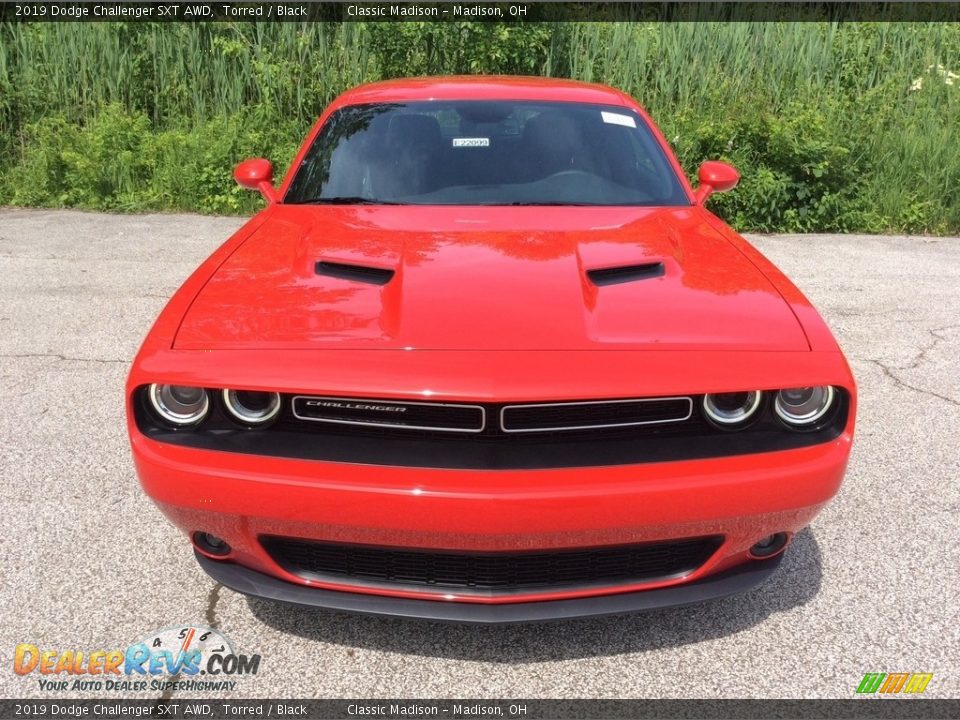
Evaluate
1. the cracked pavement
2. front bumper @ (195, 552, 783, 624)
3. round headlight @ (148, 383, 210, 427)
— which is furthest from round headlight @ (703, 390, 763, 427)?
round headlight @ (148, 383, 210, 427)

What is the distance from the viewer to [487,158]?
128 inches

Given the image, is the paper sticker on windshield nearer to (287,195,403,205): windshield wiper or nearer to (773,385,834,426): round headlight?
(287,195,403,205): windshield wiper

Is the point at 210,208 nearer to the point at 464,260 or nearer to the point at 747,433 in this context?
the point at 464,260

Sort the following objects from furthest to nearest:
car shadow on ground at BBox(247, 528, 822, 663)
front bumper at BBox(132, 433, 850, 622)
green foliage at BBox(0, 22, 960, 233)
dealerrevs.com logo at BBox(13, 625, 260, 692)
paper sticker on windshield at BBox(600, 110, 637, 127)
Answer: green foliage at BBox(0, 22, 960, 233) < paper sticker on windshield at BBox(600, 110, 637, 127) < car shadow on ground at BBox(247, 528, 822, 663) < dealerrevs.com logo at BBox(13, 625, 260, 692) < front bumper at BBox(132, 433, 850, 622)

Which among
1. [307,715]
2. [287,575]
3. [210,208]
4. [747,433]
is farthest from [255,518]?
[210,208]

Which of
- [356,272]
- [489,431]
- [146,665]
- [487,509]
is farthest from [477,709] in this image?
[356,272]

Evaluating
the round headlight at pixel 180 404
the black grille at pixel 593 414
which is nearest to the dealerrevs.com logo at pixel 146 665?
the round headlight at pixel 180 404

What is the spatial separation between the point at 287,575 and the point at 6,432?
213 centimetres

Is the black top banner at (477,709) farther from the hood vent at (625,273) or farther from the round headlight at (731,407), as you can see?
the hood vent at (625,273)

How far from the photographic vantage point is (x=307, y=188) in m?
3.28

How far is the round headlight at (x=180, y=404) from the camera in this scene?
6.66ft

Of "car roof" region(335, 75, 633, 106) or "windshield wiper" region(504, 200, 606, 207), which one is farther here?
"car roof" region(335, 75, 633, 106)

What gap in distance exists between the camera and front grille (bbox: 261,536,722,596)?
2.03 m

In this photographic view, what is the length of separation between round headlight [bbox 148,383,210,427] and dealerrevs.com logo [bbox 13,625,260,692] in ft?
2.18
